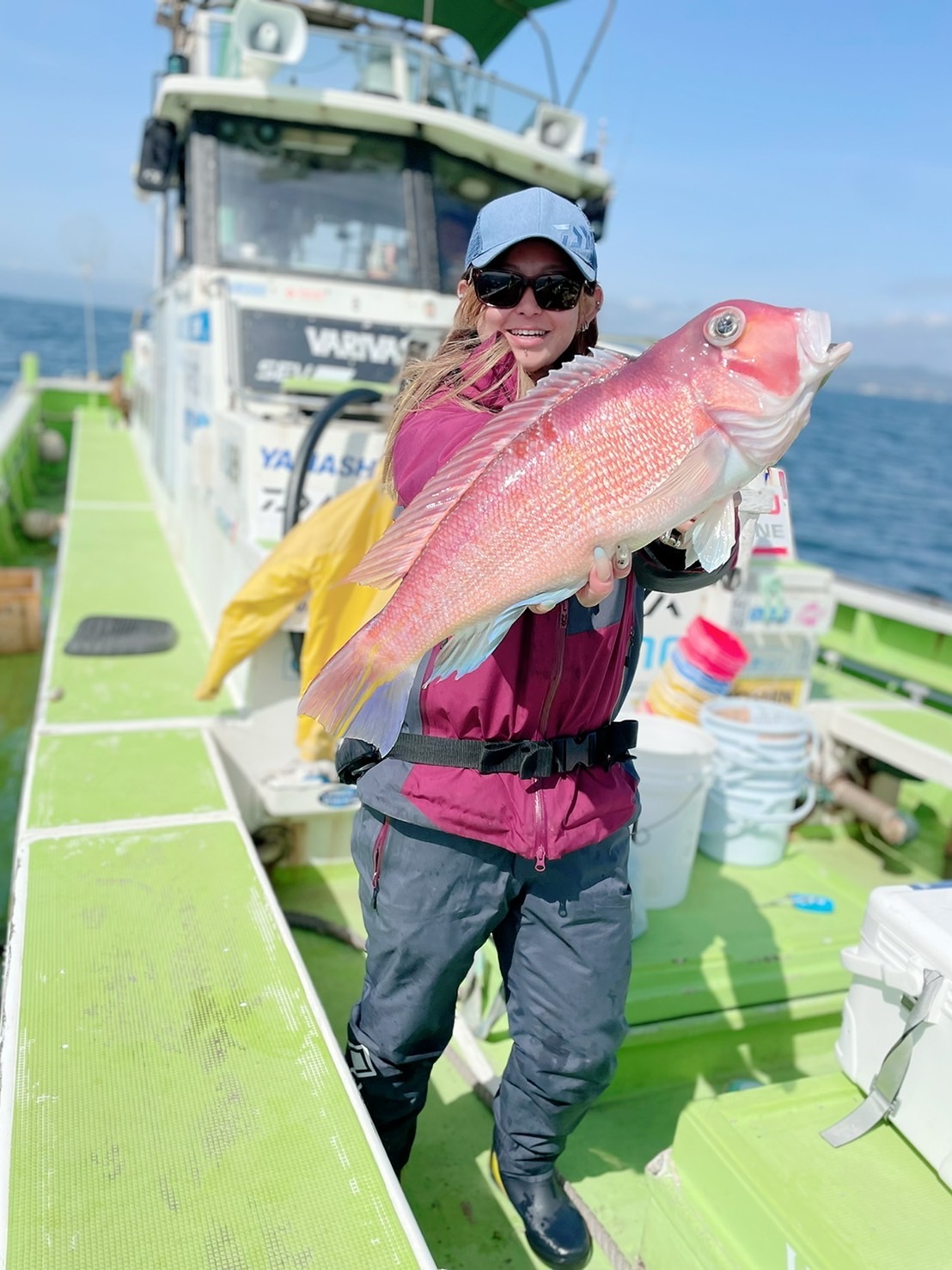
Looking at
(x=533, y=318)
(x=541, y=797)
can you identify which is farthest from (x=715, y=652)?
(x=533, y=318)

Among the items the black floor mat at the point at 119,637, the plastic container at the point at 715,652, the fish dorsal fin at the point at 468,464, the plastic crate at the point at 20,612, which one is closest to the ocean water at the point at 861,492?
the plastic container at the point at 715,652

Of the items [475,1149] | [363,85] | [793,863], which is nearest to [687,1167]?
[475,1149]

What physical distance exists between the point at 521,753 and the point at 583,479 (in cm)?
63

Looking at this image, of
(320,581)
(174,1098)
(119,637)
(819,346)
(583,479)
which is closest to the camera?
(819,346)

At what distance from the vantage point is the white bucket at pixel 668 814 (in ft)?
10.3

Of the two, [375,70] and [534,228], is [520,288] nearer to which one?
[534,228]

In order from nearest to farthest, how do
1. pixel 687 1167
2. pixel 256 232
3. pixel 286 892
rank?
pixel 687 1167 < pixel 286 892 < pixel 256 232

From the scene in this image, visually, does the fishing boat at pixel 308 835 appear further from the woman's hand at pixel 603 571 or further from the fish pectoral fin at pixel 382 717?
the fish pectoral fin at pixel 382 717

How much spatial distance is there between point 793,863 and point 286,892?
2131 millimetres

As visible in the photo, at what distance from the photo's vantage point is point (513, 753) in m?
1.83

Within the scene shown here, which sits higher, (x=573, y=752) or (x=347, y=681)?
(x=347, y=681)

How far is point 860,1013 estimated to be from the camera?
2211 mm

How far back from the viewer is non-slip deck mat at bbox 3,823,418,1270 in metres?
1.56

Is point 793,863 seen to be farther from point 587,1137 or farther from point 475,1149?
point 475,1149
